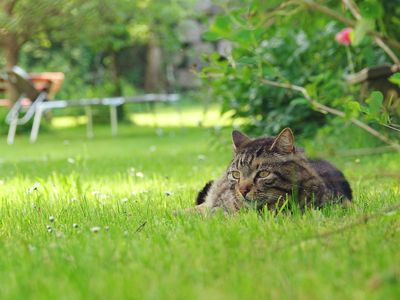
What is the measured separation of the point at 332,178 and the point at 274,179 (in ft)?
1.46

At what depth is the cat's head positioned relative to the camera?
344cm

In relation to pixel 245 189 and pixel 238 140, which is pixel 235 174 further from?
pixel 238 140

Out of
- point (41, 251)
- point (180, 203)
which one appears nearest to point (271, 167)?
point (180, 203)

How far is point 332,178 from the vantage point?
3727 mm

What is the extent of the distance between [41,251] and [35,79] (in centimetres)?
1375

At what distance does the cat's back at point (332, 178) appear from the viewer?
3693mm

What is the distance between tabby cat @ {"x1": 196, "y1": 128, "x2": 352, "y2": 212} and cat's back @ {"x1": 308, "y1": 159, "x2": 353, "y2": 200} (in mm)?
18

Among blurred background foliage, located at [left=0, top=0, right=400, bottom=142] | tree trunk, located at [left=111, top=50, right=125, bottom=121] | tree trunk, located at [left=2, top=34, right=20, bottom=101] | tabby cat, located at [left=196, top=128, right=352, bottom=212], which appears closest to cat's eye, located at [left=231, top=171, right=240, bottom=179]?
tabby cat, located at [left=196, top=128, right=352, bottom=212]

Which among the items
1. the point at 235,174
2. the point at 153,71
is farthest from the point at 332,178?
the point at 153,71

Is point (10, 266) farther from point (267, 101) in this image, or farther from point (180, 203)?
point (267, 101)

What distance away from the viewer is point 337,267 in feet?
7.21

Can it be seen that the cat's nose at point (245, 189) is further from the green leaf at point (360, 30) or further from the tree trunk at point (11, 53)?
the tree trunk at point (11, 53)

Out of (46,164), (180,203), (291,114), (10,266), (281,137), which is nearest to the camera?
(10,266)

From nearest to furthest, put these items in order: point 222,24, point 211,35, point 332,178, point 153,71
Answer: point 222,24
point 211,35
point 332,178
point 153,71
